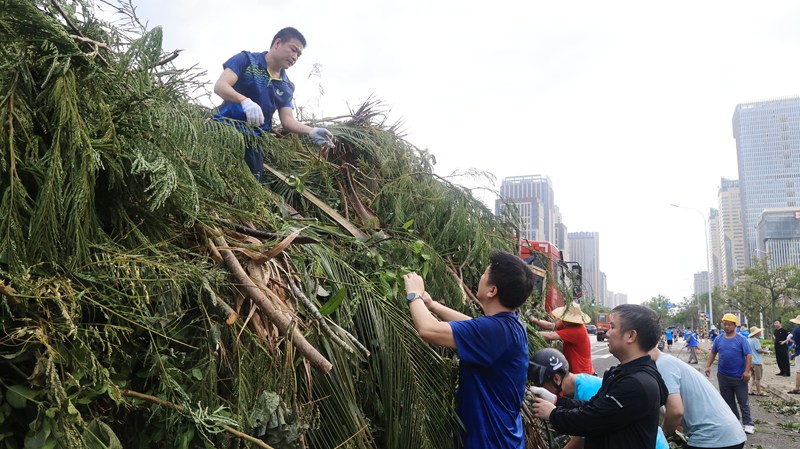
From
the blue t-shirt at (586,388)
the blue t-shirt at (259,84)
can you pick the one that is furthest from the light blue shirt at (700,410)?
the blue t-shirt at (259,84)

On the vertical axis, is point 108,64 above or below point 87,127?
above

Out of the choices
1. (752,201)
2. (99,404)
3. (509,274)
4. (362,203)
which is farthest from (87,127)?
(752,201)

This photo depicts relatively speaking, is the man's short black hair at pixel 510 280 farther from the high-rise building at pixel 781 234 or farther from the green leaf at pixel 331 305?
the high-rise building at pixel 781 234

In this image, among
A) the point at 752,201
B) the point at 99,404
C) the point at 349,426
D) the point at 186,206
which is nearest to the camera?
the point at 99,404

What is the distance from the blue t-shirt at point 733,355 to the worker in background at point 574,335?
3.74 m

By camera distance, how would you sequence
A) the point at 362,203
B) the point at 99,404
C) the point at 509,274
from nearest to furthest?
1. the point at 99,404
2. the point at 509,274
3. the point at 362,203

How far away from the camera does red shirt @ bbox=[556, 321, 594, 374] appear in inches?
172

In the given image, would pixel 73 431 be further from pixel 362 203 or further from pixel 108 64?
pixel 362 203

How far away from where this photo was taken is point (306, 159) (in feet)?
10.00

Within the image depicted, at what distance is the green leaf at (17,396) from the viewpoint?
1.07 metres

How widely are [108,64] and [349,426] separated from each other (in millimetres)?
1107

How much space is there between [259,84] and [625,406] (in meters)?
2.51

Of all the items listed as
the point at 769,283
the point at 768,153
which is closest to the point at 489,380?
the point at 769,283

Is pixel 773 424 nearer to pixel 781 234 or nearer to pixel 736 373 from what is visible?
pixel 736 373
